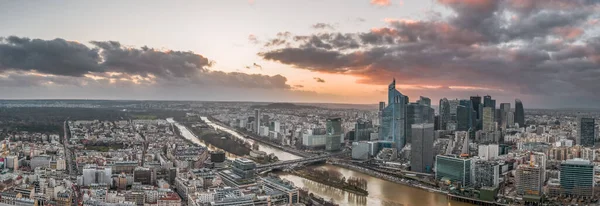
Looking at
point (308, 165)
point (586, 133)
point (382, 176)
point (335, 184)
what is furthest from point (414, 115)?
point (335, 184)

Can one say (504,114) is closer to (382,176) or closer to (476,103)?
(476,103)

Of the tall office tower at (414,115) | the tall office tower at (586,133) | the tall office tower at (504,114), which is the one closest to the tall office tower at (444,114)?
the tall office tower at (504,114)

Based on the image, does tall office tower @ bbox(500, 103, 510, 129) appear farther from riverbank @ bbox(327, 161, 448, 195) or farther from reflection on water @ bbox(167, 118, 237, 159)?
reflection on water @ bbox(167, 118, 237, 159)

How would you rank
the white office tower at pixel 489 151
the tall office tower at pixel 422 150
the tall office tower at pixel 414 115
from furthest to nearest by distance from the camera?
the tall office tower at pixel 414 115 < the white office tower at pixel 489 151 < the tall office tower at pixel 422 150

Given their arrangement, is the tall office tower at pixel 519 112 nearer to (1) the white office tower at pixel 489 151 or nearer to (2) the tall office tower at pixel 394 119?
(2) the tall office tower at pixel 394 119

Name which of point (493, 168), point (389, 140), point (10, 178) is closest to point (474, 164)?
point (493, 168)

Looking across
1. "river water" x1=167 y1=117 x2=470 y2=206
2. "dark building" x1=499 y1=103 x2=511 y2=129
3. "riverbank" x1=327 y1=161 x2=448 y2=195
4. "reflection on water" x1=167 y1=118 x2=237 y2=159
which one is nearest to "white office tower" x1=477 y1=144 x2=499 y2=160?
"riverbank" x1=327 y1=161 x2=448 y2=195
